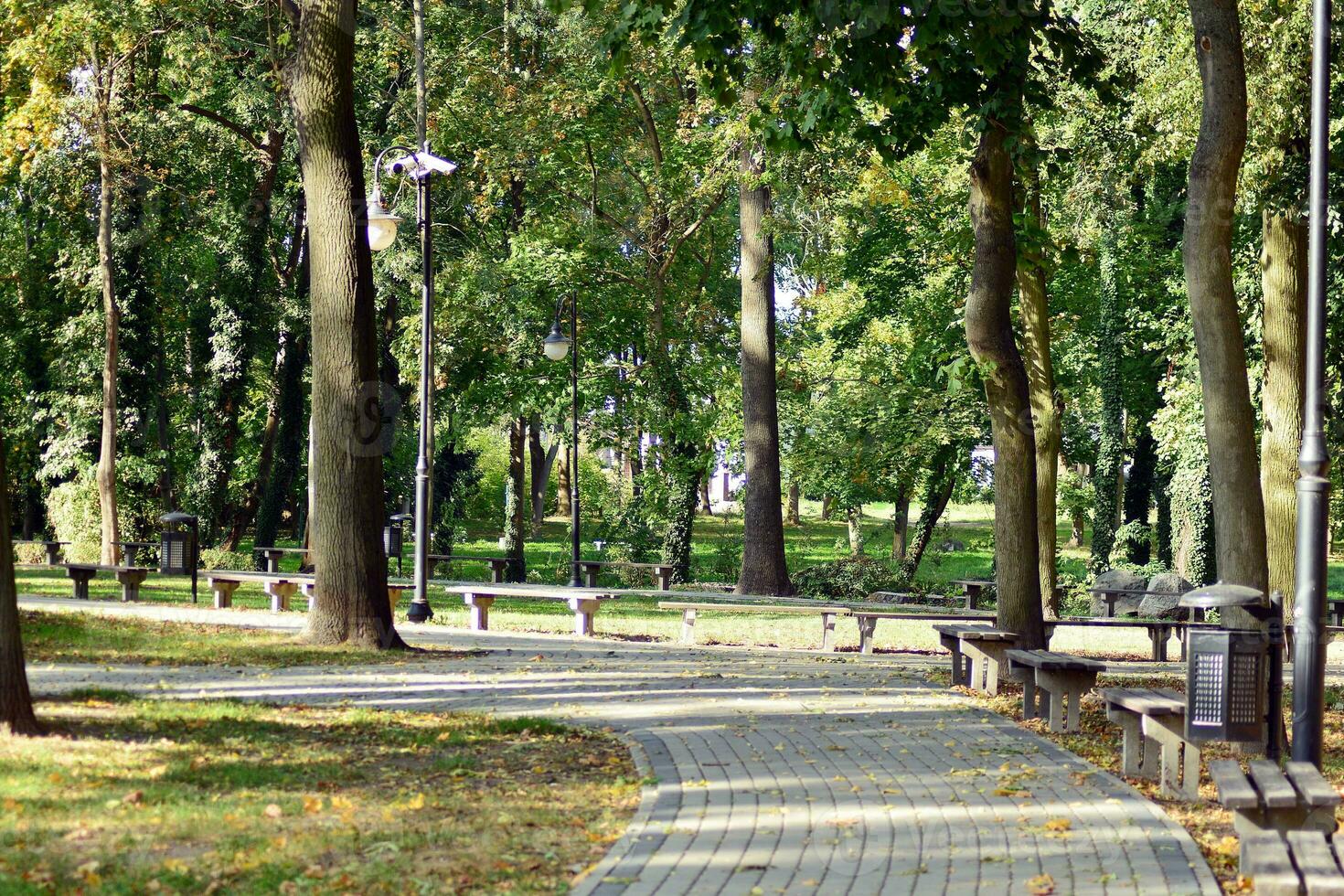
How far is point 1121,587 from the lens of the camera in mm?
29172

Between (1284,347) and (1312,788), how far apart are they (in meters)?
11.4

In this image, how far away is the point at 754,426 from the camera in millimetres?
28062

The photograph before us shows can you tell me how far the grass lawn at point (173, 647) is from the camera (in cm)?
1421

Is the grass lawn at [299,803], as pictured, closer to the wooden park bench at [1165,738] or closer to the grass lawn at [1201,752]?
the grass lawn at [1201,752]

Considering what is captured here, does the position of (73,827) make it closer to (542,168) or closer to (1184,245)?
(1184,245)

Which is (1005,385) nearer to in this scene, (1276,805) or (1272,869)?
(1276,805)

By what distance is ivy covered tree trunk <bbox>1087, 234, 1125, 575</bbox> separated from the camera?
33.3m

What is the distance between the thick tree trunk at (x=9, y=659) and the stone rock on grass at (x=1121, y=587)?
68.0 feet

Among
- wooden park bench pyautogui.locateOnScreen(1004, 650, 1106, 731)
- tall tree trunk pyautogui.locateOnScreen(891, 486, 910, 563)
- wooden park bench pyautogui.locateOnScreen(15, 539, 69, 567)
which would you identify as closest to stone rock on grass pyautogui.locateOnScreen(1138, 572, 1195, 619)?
tall tree trunk pyautogui.locateOnScreen(891, 486, 910, 563)

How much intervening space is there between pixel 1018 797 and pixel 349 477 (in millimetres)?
8768

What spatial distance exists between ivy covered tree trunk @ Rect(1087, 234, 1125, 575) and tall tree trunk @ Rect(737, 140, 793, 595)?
9263 mm

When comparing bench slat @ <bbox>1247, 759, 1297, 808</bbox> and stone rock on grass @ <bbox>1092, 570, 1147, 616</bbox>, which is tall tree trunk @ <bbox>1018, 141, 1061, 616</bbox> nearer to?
stone rock on grass @ <bbox>1092, 570, 1147, 616</bbox>

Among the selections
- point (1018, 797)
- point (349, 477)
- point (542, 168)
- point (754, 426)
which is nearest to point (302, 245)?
point (542, 168)

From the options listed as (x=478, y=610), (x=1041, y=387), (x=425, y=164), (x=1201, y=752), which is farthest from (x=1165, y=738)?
(x=1041, y=387)
